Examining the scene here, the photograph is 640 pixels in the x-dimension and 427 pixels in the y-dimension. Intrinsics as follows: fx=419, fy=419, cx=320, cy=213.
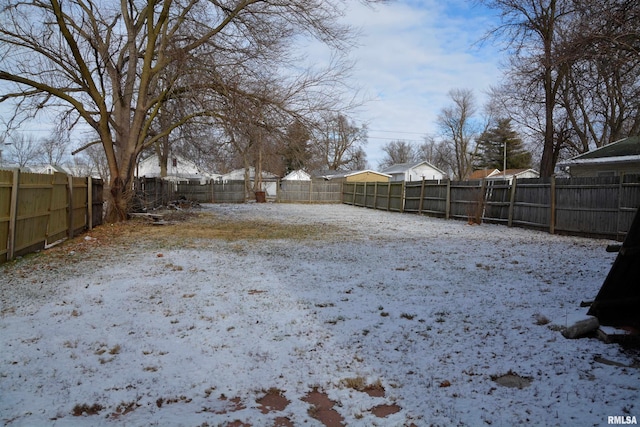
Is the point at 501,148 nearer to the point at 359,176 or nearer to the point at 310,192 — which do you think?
the point at 359,176

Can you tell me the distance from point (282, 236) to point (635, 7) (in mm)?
9106

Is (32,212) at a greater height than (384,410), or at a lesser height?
greater

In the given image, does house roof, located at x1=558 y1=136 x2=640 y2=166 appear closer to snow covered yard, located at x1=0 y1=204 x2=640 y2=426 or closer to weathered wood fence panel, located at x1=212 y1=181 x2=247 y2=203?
snow covered yard, located at x1=0 y1=204 x2=640 y2=426

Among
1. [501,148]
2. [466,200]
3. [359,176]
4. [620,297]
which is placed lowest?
[620,297]

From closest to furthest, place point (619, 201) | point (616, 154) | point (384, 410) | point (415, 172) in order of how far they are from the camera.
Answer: point (384, 410) → point (619, 201) → point (616, 154) → point (415, 172)

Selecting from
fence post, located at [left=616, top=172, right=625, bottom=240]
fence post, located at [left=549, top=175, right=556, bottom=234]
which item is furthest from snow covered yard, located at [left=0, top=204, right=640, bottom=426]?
fence post, located at [left=549, top=175, right=556, bottom=234]

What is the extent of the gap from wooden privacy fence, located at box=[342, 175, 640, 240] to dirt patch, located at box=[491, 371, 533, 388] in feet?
26.6

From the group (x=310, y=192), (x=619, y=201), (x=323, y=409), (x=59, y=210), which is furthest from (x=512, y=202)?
(x=310, y=192)

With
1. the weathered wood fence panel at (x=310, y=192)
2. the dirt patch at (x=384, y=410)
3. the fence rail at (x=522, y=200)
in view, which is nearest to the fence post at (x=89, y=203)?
the fence rail at (x=522, y=200)

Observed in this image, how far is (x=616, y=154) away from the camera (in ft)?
56.4

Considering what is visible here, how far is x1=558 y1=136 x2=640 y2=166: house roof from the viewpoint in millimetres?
16422

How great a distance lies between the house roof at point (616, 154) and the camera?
16422 mm

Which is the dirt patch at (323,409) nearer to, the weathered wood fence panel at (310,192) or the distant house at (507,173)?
the weathered wood fence panel at (310,192)

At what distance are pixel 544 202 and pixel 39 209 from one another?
13263mm
